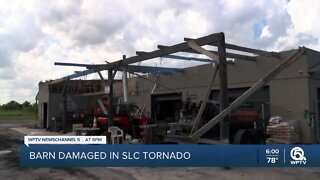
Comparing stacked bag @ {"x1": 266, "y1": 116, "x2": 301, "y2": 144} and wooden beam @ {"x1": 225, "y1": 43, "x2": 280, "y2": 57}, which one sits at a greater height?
wooden beam @ {"x1": 225, "y1": 43, "x2": 280, "y2": 57}

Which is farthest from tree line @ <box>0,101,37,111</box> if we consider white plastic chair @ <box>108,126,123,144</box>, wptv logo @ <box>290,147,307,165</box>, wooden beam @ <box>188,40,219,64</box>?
wptv logo @ <box>290,147,307,165</box>

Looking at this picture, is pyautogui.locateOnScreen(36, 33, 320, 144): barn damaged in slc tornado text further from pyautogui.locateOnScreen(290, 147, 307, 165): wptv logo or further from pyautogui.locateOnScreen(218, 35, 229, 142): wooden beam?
pyautogui.locateOnScreen(290, 147, 307, 165): wptv logo

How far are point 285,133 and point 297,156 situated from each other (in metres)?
6.53

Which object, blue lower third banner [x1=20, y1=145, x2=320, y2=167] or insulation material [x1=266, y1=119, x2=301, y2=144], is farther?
insulation material [x1=266, y1=119, x2=301, y2=144]

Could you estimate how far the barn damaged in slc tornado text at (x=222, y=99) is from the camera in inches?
536

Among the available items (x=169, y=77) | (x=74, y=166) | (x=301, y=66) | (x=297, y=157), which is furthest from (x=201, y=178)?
(x=169, y=77)

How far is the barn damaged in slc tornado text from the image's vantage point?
44.7 ft

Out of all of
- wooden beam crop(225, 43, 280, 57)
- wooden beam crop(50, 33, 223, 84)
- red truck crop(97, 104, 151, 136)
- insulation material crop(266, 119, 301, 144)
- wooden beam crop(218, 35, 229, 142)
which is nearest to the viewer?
wooden beam crop(218, 35, 229, 142)

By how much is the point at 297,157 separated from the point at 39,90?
109 feet

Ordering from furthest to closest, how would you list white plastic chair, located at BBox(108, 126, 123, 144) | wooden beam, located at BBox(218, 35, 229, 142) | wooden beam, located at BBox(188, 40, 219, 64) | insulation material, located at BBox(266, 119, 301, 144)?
insulation material, located at BBox(266, 119, 301, 144) < white plastic chair, located at BBox(108, 126, 123, 144) < wooden beam, located at BBox(188, 40, 219, 64) < wooden beam, located at BBox(218, 35, 229, 142)

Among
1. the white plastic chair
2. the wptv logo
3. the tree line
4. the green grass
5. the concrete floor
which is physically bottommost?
the concrete floor

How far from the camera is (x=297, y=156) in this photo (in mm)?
10867

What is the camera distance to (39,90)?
4025 cm

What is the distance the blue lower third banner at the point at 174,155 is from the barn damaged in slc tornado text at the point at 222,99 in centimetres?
164
